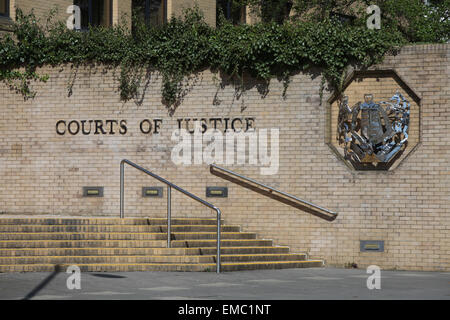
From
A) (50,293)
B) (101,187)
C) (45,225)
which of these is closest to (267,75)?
(101,187)

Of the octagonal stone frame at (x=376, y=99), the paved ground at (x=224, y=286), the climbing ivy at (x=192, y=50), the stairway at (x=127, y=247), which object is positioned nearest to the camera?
the paved ground at (x=224, y=286)

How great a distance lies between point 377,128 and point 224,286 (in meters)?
5.52

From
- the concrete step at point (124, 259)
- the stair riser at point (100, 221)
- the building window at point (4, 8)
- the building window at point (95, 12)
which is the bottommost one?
the concrete step at point (124, 259)

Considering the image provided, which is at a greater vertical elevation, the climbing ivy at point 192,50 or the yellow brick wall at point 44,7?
the yellow brick wall at point 44,7

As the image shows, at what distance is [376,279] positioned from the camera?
1214 centimetres

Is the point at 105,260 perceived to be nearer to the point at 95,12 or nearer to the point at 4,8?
the point at 4,8

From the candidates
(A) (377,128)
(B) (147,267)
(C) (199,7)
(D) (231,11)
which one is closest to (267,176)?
(A) (377,128)

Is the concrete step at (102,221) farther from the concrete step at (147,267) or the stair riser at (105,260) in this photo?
the concrete step at (147,267)

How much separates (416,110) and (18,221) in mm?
7672

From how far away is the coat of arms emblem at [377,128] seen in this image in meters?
14.7

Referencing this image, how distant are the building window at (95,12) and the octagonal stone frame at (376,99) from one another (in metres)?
7.11

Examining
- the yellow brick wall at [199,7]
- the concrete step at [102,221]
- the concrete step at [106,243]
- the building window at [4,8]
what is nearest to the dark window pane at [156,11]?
the yellow brick wall at [199,7]

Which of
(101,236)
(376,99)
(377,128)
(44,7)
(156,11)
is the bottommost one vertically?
(101,236)

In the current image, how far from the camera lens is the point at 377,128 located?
1478 cm
